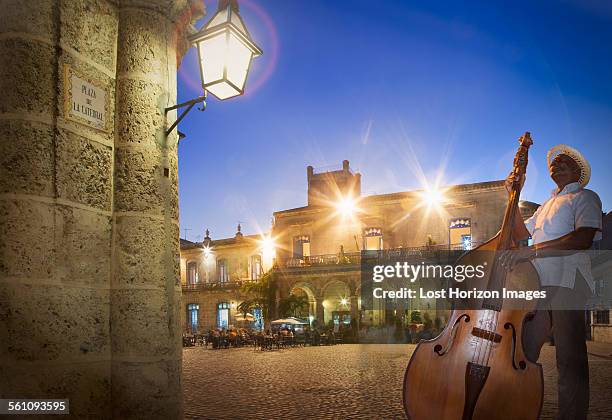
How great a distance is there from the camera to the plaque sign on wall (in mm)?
3205

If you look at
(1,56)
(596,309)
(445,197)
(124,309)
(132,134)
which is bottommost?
(596,309)

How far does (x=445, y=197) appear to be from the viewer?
33594 millimetres

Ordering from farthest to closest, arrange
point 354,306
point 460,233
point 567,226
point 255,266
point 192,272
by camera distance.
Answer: point 192,272 → point 255,266 → point 460,233 → point 354,306 → point 567,226

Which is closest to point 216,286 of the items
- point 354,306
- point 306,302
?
point 306,302

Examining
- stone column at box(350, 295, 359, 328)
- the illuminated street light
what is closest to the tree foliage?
stone column at box(350, 295, 359, 328)

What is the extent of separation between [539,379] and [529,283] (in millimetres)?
541

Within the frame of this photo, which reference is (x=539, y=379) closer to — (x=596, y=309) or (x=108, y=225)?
(x=108, y=225)

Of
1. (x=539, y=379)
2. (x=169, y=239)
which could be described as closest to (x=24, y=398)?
(x=169, y=239)

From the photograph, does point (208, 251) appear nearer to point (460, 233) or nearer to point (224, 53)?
point (460, 233)

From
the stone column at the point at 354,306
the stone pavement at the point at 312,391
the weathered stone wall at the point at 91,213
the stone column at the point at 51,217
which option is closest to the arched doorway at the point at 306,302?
the stone column at the point at 354,306

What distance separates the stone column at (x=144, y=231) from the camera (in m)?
3.46

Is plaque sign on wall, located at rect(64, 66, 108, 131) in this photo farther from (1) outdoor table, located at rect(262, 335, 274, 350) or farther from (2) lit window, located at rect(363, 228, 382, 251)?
(2) lit window, located at rect(363, 228, 382, 251)

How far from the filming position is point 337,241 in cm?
3672

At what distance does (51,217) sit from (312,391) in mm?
6277
